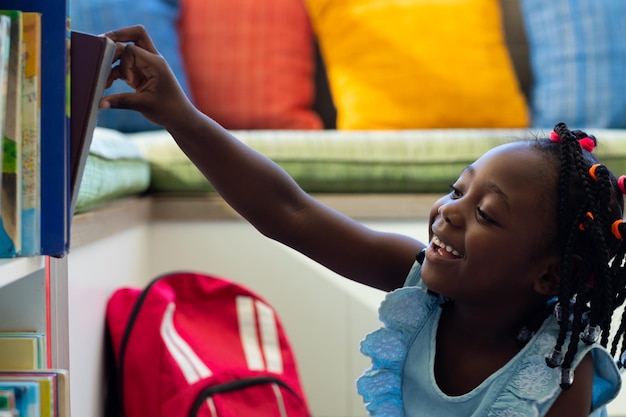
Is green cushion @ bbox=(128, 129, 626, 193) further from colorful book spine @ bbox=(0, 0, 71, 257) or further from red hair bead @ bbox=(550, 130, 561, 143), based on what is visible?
colorful book spine @ bbox=(0, 0, 71, 257)

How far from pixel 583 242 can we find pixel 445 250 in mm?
153

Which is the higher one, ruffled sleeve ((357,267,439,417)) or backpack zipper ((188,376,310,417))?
ruffled sleeve ((357,267,439,417))

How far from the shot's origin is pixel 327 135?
184 centimetres

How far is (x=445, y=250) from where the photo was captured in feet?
3.22

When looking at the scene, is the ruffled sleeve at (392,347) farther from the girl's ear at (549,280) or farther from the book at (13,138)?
the book at (13,138)

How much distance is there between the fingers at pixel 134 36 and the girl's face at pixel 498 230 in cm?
38

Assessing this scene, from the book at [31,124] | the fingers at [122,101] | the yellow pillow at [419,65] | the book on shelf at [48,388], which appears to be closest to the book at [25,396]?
the book on shelf at [48,388]

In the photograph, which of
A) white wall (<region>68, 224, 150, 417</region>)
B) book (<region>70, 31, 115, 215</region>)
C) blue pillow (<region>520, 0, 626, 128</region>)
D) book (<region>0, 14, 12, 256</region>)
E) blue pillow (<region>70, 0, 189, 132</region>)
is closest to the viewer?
book (<region>0, 14, 12, 256</region>)

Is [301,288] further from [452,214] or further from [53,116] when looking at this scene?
[53,116]

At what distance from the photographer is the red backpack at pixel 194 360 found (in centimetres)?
133

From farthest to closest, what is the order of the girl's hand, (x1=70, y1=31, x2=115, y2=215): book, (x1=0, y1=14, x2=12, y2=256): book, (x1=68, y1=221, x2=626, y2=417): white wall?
(x1=68, y1=221, x2=626, y2=417): white wall, the girl's hand, (x1=70, y1=31, x2=115, y2=215): book, (x1=0, y1=14, x2=12, y2=256): book

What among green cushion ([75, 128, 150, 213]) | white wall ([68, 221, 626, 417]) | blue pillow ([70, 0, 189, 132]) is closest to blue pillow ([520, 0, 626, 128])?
white wall ([68, 221, 626, 417])

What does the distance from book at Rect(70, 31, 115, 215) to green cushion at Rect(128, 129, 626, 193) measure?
0.99m

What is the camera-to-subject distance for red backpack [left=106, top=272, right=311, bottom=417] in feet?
4.36
